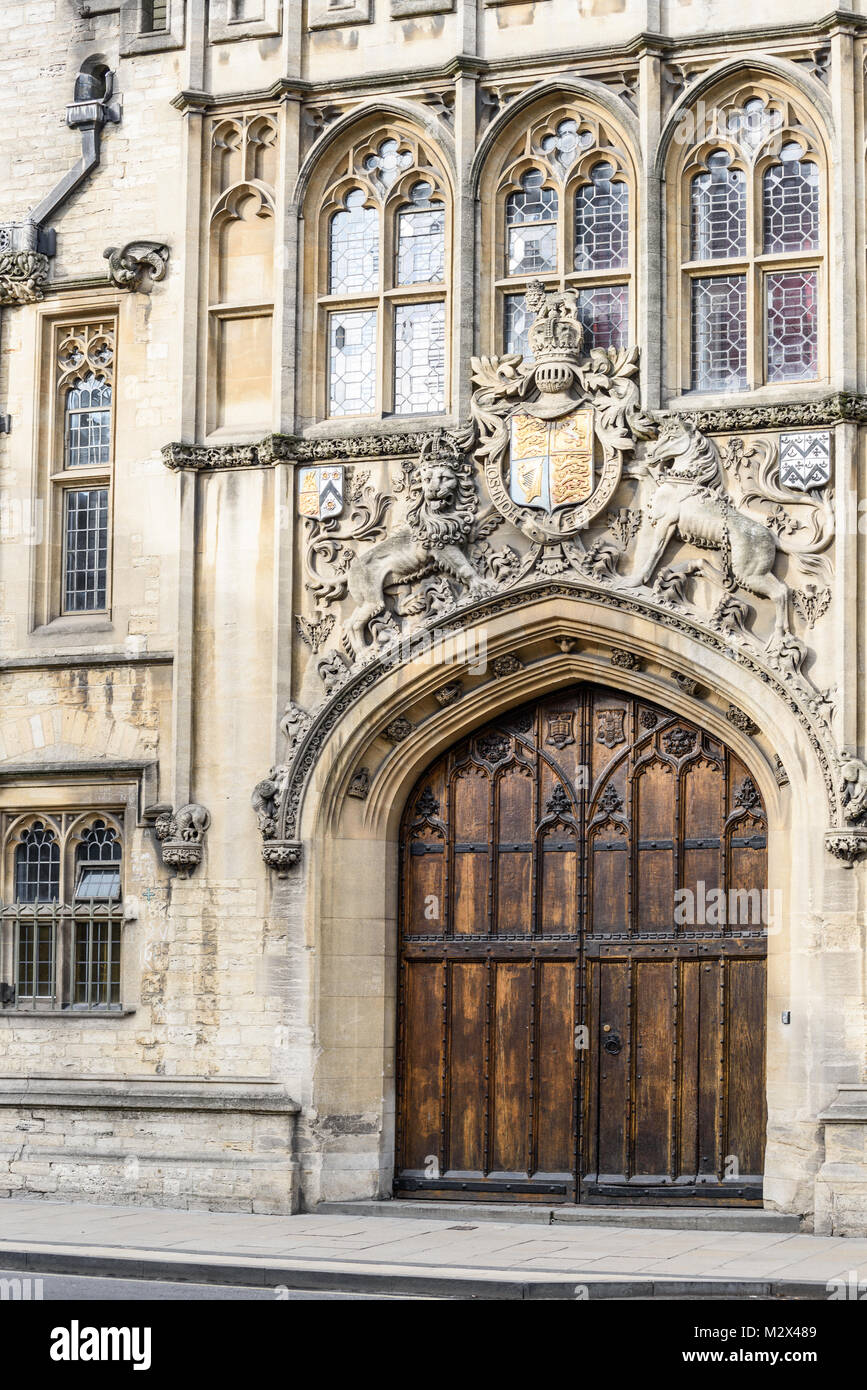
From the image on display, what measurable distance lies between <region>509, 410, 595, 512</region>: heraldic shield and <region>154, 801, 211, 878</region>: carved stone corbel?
144 inches

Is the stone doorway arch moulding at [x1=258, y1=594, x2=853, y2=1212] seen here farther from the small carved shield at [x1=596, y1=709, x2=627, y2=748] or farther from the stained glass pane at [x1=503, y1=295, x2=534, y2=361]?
the stained glass pane at [x1=503, y1=295, x2=534, y2=361]

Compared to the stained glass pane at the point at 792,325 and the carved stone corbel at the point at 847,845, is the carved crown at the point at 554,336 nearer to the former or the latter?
the stained glass pane at the point at 792,325

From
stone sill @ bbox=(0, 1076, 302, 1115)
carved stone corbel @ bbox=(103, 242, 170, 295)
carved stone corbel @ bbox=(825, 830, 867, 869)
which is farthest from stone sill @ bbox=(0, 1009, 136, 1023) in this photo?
carved stone corbel @ bbox=(103, 242, 170, 295)

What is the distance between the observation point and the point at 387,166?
1773 cm

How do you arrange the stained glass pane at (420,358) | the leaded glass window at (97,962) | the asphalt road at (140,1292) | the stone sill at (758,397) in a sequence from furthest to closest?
the leaded glass window at (97,962), the stained glass pane at (420,358), the stone sill at (758,397), the asphalt road at (140,1292)

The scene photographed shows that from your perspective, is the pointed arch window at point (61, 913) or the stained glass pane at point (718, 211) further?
the pointed arch window at point (61, 913)

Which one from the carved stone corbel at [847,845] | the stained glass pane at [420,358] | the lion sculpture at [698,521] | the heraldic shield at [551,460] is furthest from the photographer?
the stained glass pane at [420,358]

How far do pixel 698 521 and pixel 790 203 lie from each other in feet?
8.98

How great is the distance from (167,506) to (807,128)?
20.0 feet

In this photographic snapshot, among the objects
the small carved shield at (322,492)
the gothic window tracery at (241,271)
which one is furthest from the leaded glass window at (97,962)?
the gothic window tracery at (241,271)

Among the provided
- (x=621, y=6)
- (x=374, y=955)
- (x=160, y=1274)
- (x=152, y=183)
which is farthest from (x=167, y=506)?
(x=160, y=1274)

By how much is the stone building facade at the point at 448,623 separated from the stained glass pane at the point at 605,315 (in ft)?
0.10

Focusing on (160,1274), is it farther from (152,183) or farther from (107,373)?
(152,183)

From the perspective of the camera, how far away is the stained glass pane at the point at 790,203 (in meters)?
16.6
